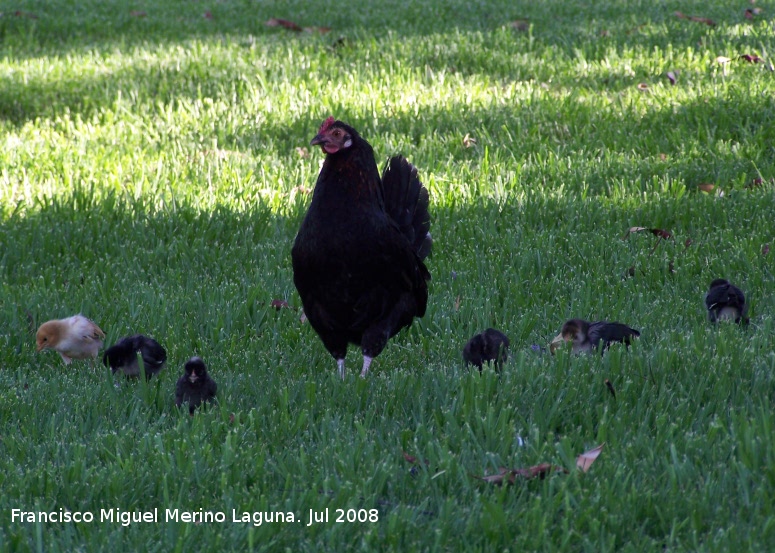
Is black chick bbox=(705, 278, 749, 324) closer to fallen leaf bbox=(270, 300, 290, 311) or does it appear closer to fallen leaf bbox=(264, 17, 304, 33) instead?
fallen leaf bbox=(270, 300, 290, 311)

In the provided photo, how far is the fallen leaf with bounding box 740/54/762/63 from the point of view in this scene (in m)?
10.4

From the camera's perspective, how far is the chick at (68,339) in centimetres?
533

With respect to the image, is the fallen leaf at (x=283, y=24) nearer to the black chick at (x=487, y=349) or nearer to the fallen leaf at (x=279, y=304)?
the fallen leaf at (x=279, y=304)

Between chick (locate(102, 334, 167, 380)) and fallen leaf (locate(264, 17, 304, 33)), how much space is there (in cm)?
948

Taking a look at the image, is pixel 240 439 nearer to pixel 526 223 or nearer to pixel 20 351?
pixel 20 351

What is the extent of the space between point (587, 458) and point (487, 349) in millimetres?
1404

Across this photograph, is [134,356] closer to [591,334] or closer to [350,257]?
[350,257]

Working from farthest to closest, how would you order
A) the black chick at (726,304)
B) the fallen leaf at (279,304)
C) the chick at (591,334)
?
1. the fallen leaf at (279,304)
2. the black chick at (726,304)
3. the chick at (591,334)

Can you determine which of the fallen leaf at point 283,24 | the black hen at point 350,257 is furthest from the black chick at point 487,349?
the fallen leaf at point 283,24

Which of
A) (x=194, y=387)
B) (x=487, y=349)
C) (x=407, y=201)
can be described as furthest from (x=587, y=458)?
(x=407, y=201)

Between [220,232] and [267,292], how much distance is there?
1382 millimetres

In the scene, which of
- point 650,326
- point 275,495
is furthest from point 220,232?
point 275,495

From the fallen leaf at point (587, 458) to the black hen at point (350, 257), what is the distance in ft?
5.51

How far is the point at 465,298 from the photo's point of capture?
6.05 meters
